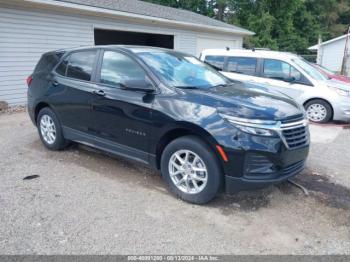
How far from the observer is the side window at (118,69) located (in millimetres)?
4183

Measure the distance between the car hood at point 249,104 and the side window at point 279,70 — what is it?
183 inches

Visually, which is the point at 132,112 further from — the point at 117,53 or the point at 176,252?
the point at 176,252

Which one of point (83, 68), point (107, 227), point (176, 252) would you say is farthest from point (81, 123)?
point (176, 252)

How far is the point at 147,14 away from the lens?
13.0 metres

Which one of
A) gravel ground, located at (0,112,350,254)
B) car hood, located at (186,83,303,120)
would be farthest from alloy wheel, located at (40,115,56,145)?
car hood, located at (186,83,303,120)

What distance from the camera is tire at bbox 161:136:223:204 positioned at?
351cm

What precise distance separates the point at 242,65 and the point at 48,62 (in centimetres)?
547

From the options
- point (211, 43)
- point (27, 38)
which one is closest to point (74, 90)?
point (27, 38)

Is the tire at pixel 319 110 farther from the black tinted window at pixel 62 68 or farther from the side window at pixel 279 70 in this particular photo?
the black tinted window at pixel 62 68

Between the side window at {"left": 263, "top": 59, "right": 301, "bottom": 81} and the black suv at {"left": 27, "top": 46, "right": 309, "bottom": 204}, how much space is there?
426 centimetres

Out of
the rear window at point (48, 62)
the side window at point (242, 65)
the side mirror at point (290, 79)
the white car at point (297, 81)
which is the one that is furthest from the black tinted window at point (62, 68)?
the side mirror at point (290, 79)

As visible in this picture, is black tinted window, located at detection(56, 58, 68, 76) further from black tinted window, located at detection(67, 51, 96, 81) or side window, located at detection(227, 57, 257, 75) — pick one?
side window, located at detection(227, 57, 257, 75)

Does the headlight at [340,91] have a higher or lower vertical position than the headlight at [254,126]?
lower

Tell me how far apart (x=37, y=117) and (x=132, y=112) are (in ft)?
7.79
